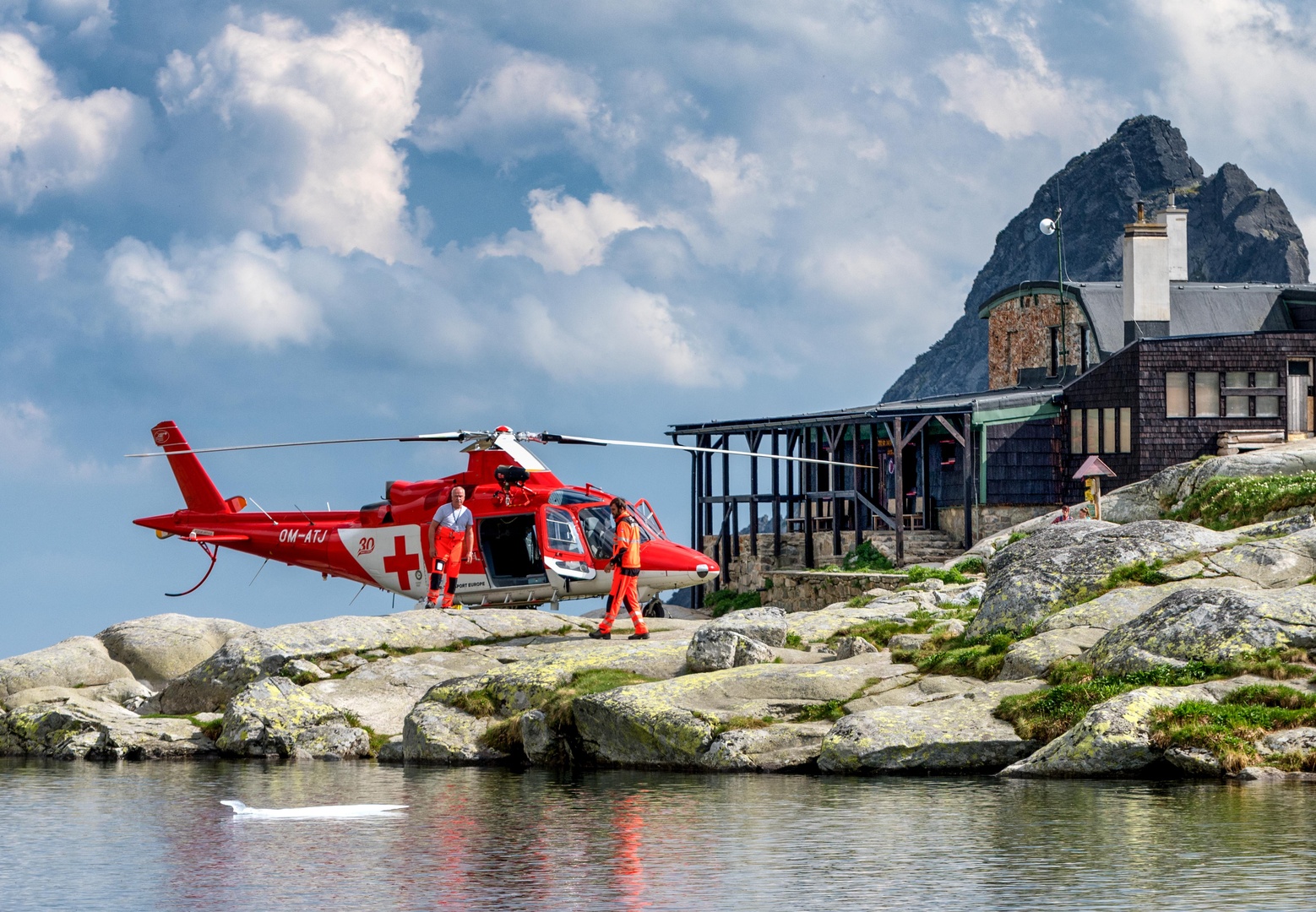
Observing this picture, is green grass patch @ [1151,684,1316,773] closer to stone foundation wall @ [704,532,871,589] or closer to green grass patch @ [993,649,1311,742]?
green grass patch @ [993,649,1311,742]

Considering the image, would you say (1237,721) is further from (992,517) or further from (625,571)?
(992,517)

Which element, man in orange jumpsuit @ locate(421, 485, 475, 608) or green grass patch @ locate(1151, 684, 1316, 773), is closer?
green grass patch @ locate(1151, 684, 1316, 773)

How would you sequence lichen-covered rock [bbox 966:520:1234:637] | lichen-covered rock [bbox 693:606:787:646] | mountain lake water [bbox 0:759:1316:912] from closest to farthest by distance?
mountain lake water [bbox 0:759:1316:912] → lichen-covered rock [bbox 966:520:1234:637] → lichen-covered rock [bbox 693:606:787:646]

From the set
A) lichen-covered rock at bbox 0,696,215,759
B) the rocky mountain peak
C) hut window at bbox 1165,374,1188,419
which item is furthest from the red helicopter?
the rocky mountain peak

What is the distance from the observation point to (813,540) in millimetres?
43031

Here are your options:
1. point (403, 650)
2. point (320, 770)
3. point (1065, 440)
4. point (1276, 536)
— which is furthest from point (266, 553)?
point (1065, 440)

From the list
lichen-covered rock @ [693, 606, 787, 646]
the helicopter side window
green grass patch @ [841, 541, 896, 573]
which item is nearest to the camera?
lichen-covered rock @ [693, 606, 787, 646]

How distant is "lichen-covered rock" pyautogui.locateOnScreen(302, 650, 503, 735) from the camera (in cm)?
2089

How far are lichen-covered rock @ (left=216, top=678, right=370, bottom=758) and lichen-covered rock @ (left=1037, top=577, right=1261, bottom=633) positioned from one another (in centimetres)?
871

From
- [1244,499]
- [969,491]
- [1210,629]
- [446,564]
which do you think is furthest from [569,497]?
[969,491]

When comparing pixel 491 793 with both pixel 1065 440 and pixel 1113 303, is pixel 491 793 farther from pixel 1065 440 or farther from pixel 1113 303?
pixel 1113 303

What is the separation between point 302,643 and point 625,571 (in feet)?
15.1

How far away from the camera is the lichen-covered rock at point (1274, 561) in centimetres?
1920

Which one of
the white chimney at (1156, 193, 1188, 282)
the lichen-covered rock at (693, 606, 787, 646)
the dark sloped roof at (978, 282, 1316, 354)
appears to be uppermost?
the white chimney at (1156, 193, 1188, 282)
